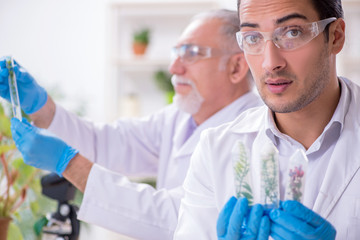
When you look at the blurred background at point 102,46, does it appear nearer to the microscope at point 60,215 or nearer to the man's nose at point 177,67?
the man's nose at point 177,67

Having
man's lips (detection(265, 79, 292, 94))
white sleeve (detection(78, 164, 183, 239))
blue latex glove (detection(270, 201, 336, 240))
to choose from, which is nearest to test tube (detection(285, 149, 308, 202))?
blue latex glove (detection(270, 201, 336, 240))

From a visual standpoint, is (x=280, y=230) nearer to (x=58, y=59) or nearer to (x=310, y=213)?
(x=310, y=213)

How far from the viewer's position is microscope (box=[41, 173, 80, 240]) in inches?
61.6

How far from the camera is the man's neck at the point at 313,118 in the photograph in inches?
50.8

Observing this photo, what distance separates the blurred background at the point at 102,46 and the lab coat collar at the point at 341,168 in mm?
2381

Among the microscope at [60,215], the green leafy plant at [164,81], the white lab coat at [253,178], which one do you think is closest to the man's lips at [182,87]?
the white lab coat at [253,178]

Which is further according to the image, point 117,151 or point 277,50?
point 117,151

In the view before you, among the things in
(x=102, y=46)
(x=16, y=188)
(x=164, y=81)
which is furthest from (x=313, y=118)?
(x=102, y=46)

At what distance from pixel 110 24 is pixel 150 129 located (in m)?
1.69

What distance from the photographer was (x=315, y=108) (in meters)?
1.29

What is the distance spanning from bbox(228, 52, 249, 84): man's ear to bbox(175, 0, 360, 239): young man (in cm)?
60

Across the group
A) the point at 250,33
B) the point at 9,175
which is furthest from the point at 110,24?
the point at 250,33

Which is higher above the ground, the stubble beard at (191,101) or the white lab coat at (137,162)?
the stubble beard at (191,101)

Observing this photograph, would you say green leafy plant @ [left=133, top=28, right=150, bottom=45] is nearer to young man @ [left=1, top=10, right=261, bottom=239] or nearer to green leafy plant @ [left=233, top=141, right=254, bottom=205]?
young man @ [left=1, top=10, right=261, bottom=239]
